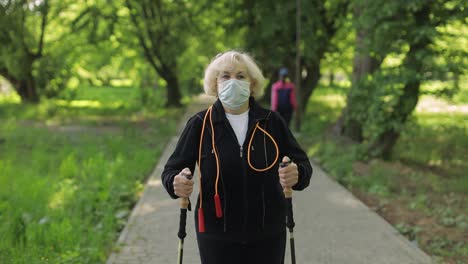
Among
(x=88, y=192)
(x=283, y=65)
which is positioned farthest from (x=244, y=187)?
(x=283, y=65)

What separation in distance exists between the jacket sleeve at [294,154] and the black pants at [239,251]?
335 millimetres

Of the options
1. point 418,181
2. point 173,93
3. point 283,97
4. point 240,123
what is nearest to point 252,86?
point 240,123

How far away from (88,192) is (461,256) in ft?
15.7

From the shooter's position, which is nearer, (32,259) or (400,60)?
(32,259)

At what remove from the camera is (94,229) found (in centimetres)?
618

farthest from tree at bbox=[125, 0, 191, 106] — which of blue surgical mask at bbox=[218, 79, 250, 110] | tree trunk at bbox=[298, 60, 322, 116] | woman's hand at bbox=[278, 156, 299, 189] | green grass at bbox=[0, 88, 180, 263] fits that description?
woman's hand at bbox=[278, 156, 299, 189]

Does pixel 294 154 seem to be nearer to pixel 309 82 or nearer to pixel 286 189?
pixel 286 189

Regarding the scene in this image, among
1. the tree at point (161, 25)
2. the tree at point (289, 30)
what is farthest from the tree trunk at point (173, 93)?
the tree at point (289, 30)

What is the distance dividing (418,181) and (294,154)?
730 centimetres

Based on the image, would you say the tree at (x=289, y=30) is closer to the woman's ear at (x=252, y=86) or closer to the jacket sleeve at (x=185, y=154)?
the woman's ear at (x=252, y=86)

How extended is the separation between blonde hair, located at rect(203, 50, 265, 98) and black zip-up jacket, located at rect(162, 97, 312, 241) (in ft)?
0.65

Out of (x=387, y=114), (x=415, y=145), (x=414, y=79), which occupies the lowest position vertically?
(x=415, y=145)

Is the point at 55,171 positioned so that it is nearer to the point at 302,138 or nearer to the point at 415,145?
the point at 302,138

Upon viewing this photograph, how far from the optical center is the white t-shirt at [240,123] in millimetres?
2793
